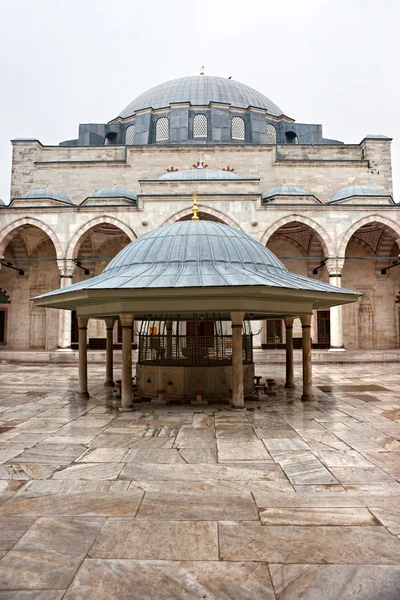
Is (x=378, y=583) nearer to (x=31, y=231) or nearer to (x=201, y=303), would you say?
(x=201, y=303)

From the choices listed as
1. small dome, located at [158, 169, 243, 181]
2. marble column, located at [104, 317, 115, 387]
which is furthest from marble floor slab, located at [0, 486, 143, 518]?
small dome, located at [158, 169, 243, 181]

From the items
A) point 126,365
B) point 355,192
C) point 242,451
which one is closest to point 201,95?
point 355,192

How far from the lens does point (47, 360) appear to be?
55.2ft

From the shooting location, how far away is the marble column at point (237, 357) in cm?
684

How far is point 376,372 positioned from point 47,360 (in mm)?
12094

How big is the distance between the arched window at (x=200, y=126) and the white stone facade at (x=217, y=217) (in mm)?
2183

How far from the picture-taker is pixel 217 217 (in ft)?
58.1

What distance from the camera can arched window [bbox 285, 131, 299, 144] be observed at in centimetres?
2592

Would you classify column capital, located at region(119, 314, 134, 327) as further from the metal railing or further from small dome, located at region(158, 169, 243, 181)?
small dome, located at region(158, 169, 243, 181)

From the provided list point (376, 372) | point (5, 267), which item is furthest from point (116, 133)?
point (376, 372)

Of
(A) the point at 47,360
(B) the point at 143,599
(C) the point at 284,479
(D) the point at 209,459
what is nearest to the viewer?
(B) the point at 143,599

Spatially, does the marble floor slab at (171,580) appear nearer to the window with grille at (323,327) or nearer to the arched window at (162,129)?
the window with grille at (323,327)

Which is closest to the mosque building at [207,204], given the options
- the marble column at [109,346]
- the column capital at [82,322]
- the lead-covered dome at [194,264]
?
the marble column at [109,346]

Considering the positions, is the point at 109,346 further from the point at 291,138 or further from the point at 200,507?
the point at 291,138
